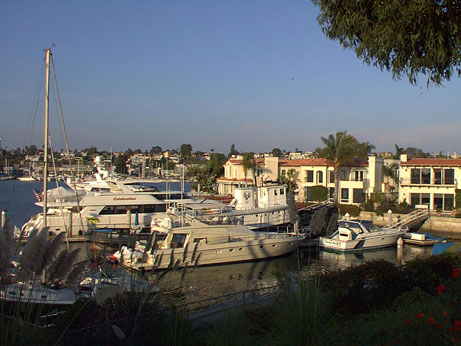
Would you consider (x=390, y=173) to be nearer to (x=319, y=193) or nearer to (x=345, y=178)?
(x=345, y=178)

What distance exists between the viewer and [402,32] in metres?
12.0

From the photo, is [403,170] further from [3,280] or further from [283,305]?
[3,280]

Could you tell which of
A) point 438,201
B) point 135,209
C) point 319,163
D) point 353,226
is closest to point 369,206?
point 438,201

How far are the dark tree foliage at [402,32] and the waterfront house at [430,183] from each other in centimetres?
3132

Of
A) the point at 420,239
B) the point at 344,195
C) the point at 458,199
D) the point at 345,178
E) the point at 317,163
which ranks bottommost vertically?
the point at 420,239

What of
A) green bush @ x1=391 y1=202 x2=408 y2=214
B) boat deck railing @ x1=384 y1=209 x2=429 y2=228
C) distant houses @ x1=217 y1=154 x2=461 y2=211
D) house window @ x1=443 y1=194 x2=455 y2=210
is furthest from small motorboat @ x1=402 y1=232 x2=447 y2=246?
house window @ x1=443 y1=194 x2=455 y2=210

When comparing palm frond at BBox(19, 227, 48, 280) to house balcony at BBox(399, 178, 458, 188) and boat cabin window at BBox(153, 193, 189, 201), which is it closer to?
boat cabin window at BBox(153, 193, 189, 201)

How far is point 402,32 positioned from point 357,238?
66.5ft

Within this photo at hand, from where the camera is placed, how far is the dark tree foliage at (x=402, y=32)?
11758 millimetres

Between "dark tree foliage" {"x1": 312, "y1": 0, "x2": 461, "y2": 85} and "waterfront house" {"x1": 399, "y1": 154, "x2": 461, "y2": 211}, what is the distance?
31322mm

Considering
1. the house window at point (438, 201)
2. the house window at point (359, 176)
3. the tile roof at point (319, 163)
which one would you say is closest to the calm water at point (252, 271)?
the house window at point (438, 201)

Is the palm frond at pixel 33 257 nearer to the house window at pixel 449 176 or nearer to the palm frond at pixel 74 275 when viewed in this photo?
the palm frond at pixel 74 275

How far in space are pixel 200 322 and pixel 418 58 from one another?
925 cm

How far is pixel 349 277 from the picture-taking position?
9.88 metres
